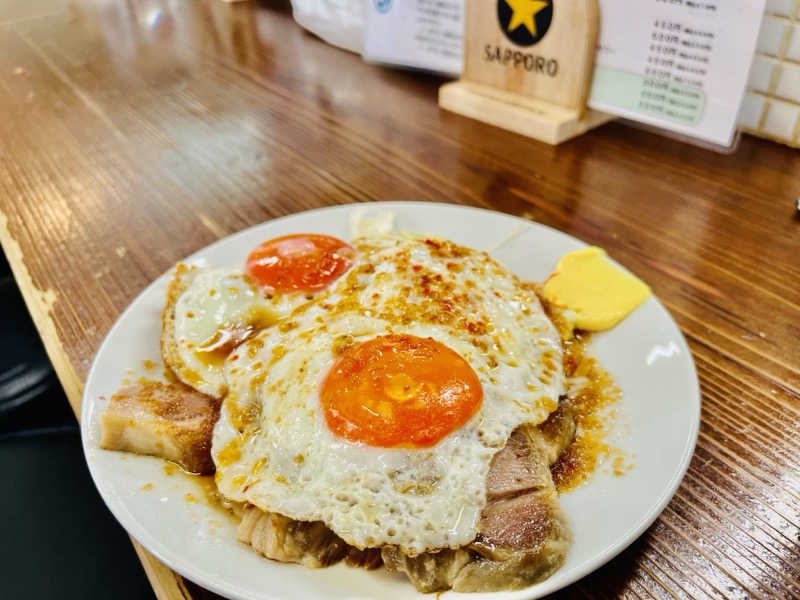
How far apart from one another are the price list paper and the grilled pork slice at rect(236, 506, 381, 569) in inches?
73.4

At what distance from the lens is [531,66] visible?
237cm

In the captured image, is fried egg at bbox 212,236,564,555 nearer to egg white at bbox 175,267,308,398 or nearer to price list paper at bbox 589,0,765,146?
egg white at bbox 175,267,308,398

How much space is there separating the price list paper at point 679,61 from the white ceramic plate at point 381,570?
108cm

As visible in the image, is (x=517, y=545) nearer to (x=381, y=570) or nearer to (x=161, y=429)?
(x=381, y=570)

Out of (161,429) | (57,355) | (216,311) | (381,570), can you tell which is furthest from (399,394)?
(57,355)

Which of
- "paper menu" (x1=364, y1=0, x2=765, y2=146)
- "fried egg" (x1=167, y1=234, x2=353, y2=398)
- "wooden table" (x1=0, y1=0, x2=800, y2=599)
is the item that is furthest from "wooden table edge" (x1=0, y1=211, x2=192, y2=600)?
"paper menu" (x1=364, y1=0, x2=765, y2=146)

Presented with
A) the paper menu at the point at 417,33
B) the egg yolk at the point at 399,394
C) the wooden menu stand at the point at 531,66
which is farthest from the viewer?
the paper menu at the point at 417,33

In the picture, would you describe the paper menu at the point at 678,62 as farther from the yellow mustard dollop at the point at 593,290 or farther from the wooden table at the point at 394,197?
the yellow mustard dollop at the point at 593,290

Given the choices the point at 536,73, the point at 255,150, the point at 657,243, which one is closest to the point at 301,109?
the point at 255,150

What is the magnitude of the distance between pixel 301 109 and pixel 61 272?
1423mm

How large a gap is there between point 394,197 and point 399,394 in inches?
49.0

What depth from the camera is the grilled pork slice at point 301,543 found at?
989 millimetres

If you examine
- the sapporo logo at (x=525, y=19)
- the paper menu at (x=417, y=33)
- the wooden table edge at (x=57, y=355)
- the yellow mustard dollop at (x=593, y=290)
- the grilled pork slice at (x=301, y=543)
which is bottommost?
the wooden table edge at (x=57, y=355)

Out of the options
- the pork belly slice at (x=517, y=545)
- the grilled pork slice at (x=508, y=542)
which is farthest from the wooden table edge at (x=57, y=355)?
the pork belly slice at (x=517, y=545)
